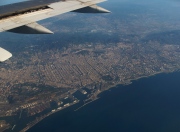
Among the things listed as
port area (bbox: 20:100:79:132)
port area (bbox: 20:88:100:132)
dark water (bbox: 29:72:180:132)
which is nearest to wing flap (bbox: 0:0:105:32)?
port area (bbox: 20:100:79:132)

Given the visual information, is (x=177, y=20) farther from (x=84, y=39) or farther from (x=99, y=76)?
(x=99, y=76)

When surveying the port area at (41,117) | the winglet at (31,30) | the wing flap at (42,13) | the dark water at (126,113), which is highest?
the wing flap at (42,13)

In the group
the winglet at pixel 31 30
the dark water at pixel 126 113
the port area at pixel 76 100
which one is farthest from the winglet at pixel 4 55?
the port area at pixel 76 100

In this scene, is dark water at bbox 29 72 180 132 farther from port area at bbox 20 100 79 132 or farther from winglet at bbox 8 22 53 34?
winglet at bbox 8 22 53 34

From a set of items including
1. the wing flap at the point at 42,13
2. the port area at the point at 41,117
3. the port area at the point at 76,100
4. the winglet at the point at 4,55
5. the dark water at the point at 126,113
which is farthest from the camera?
the port area at the point at 76,100

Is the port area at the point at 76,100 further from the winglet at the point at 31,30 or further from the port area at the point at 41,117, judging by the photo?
the winglet at the point at 31,30

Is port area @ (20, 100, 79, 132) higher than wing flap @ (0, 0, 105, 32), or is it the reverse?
wing flap @ (0, 0, 105, 32)

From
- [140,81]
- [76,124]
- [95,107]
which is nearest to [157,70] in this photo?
[140,81]
